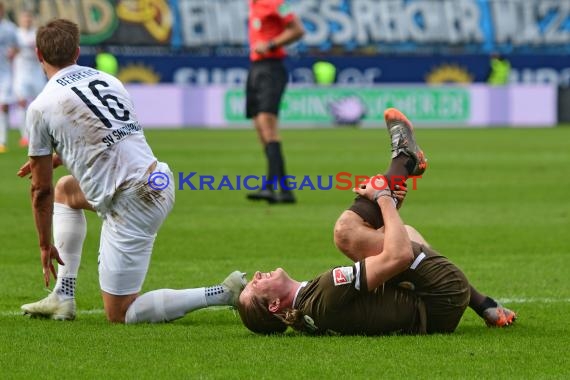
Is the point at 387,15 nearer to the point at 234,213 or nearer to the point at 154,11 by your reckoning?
the point at 154,11

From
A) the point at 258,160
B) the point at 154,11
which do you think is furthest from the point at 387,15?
the point at 258,160

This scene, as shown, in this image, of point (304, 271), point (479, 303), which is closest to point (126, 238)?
point (479, 303)

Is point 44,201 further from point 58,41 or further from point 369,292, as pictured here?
point 369,292

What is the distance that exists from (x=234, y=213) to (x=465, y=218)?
2252 millimetres

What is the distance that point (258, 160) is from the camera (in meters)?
19.0

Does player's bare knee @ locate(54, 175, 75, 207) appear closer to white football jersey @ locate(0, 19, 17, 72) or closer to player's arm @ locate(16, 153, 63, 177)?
player's arm @ locate(16, 153, 63, 177)

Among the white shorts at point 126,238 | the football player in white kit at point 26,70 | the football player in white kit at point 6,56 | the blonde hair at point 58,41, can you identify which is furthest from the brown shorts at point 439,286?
the football player in white kit at point 26,70

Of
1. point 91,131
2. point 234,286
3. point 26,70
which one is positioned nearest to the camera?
point 91,131

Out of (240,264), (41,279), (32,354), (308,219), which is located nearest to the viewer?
(32,354)

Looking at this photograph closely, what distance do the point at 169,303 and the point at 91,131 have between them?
38.3 inches

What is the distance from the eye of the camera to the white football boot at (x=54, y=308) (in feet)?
21.7

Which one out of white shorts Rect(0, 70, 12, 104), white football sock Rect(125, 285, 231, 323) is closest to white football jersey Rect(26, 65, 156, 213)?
white football sock Rect(125, 285, 231, 323)

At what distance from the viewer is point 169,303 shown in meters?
6.49

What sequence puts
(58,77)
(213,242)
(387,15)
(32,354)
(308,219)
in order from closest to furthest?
(32,354), (58,77), (213,242), (308,219), (387,15)
